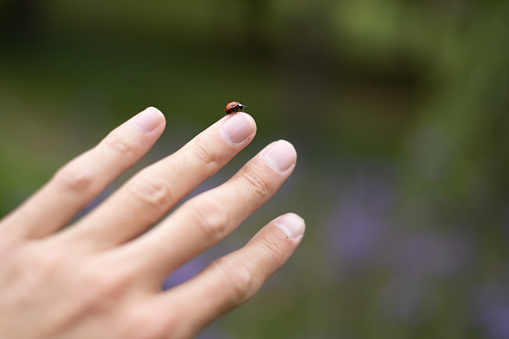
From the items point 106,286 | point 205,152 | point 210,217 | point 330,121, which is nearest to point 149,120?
point 205,152

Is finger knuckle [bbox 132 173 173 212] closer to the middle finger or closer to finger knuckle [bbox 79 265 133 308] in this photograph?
the middle finger

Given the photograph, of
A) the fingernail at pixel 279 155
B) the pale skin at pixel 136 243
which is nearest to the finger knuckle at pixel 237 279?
the pale skin at pixel 136 243

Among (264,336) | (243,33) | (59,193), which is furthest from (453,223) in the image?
(243,33)

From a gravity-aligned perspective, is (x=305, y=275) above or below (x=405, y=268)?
below

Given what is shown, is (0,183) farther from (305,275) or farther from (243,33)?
(243,33)

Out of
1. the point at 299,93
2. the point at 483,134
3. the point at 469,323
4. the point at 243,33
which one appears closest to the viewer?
the point at 469,323

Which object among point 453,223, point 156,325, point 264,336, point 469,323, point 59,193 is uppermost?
point 59,193

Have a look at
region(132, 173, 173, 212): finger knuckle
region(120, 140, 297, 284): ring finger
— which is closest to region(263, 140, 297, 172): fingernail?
region(120, 140, 297, 284): ring finger
